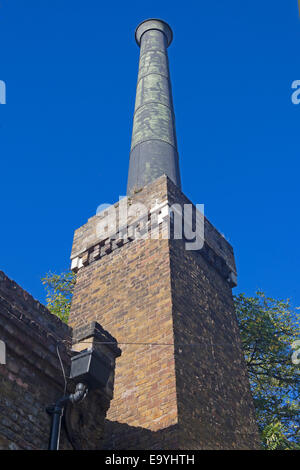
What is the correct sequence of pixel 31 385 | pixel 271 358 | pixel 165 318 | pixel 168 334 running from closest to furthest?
pixel 31 385 < pixel 168 334 < pixel 165 318 < pixel 271 358

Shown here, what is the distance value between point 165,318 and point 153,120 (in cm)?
1025

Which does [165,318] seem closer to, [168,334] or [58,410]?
[168,334]

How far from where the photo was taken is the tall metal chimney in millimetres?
15844

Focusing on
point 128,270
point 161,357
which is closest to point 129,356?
point 161,357

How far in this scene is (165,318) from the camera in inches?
374

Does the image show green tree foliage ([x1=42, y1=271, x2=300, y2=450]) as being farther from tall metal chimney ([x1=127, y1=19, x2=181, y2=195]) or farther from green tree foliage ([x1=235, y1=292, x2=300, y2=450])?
tall metal chimney ([x1=127, y1=19, x2=181, y2=195])

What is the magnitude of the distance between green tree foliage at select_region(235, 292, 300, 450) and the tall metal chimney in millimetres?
4947

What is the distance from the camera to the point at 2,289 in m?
6.87

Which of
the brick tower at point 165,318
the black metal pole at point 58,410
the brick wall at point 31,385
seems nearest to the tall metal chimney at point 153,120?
the brick tower at point 165,318

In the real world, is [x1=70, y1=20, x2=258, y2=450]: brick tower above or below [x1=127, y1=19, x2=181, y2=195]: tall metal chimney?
below

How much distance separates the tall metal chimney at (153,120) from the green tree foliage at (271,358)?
195 inches

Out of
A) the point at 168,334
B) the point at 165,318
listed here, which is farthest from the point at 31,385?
the point at 165,318

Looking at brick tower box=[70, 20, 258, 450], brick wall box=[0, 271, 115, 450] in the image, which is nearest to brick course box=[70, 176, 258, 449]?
brick tower box=[70, 20, 258, 450]

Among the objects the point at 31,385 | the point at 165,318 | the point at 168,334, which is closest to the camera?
the point at 31,385
